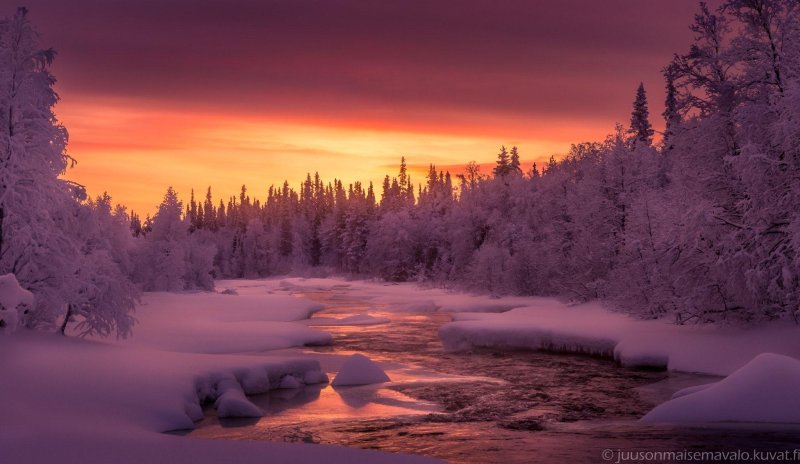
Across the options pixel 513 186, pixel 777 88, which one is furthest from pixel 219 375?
pixel 513 186

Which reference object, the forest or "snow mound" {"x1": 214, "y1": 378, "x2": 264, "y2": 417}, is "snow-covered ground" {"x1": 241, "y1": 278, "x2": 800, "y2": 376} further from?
"snow mound" {"x1": 214, "y1": 378, "x2": 264, "y2": 417}

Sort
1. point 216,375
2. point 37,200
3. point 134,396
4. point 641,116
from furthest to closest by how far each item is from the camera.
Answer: point 641,116, point 37,200, point 216,375, point 134,396

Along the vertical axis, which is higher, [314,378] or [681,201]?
[681,201]

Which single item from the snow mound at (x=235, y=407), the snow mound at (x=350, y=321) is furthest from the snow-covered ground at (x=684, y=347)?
the snow mound at (x=235, y=407)

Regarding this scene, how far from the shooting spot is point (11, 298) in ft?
51.0

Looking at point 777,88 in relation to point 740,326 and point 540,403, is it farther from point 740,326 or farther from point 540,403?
point 540,403

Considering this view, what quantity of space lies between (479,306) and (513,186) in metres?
25.1

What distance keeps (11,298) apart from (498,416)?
1190 centimetres

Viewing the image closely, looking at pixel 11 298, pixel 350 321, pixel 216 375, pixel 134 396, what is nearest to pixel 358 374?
pixel 216 375

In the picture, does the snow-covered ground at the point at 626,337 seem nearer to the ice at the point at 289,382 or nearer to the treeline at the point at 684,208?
the treeline at the point at 684,208

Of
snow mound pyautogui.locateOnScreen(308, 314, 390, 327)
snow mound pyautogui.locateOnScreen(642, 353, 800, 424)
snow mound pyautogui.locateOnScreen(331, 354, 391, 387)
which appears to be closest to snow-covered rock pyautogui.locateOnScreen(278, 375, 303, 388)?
snow mound pyautogui.locateOnScreen(331, 354, 391, 387)

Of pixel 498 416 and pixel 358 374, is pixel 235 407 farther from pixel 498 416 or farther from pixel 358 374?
pixel 498 416

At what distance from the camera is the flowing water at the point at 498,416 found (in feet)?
42.9

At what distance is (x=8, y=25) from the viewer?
19.0 m
